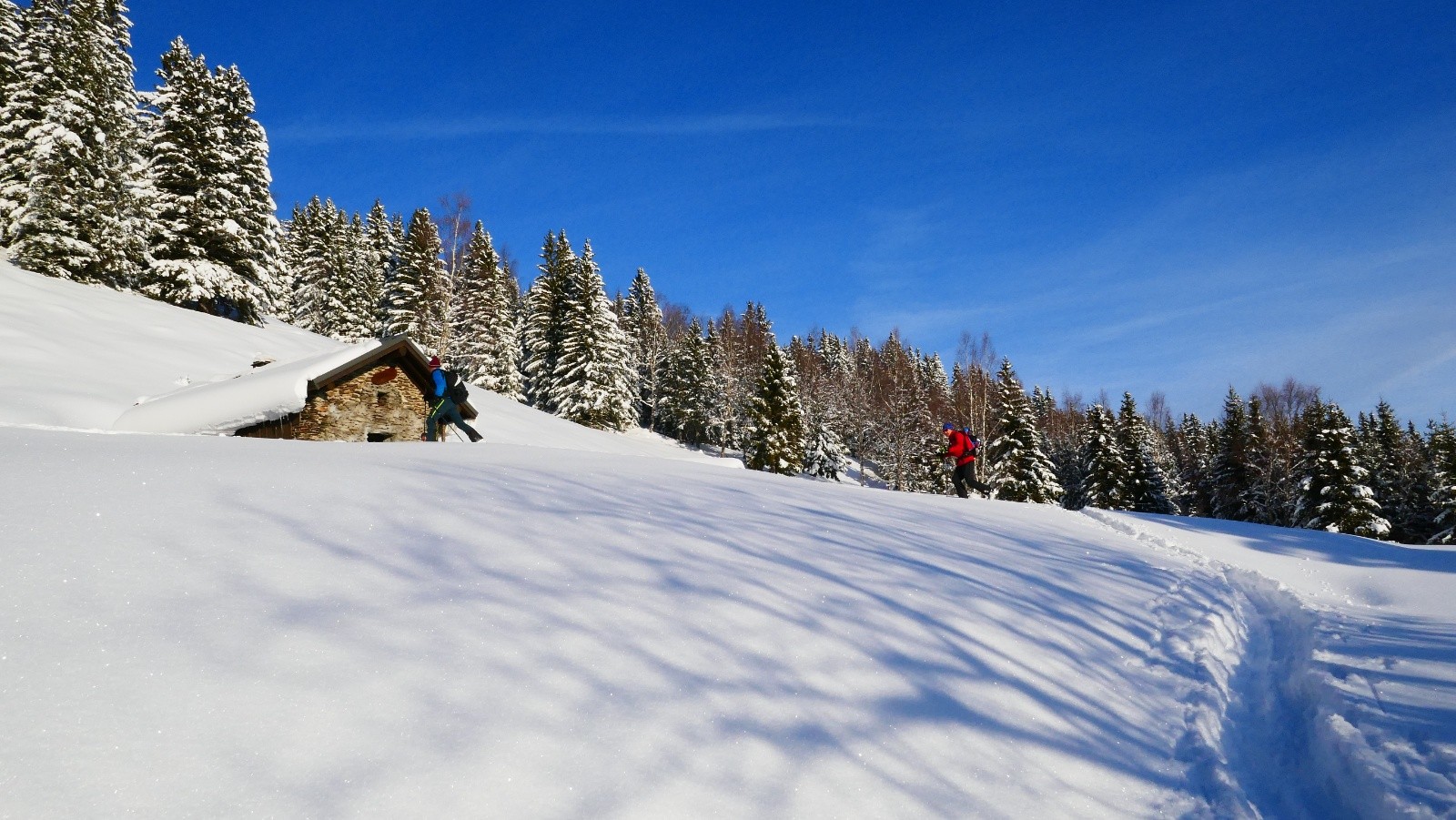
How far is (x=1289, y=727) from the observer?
13.5 feet

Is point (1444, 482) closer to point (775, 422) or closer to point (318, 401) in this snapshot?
point (775, 422)

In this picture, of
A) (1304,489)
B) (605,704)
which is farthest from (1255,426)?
(605,704)

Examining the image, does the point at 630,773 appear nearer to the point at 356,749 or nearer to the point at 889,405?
the point at 356,749

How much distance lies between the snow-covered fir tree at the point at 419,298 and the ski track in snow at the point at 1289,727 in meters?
39.2

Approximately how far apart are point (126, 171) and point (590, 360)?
67.8ft

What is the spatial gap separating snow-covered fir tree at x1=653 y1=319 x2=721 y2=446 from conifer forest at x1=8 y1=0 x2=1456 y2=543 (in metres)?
0.16

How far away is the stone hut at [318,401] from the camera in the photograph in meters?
12.0

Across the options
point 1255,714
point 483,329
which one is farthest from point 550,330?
point 1255,714

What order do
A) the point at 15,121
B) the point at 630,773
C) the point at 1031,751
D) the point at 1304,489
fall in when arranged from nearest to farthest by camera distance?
the point at 630,773 → the point at 1031,751 → the point at 15,121 → the point at 1304,489

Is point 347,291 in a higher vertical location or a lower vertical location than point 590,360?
higher

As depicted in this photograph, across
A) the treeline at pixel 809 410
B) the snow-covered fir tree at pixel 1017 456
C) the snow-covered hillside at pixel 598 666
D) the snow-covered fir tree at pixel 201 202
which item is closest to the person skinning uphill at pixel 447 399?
the snow-covered hillside at pixel 598 666

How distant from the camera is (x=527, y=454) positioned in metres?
8.29

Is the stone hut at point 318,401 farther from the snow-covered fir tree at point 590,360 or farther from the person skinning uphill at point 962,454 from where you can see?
the snow-covered fir tree at point 590,360

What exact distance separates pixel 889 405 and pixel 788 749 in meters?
Answer: 43.2
